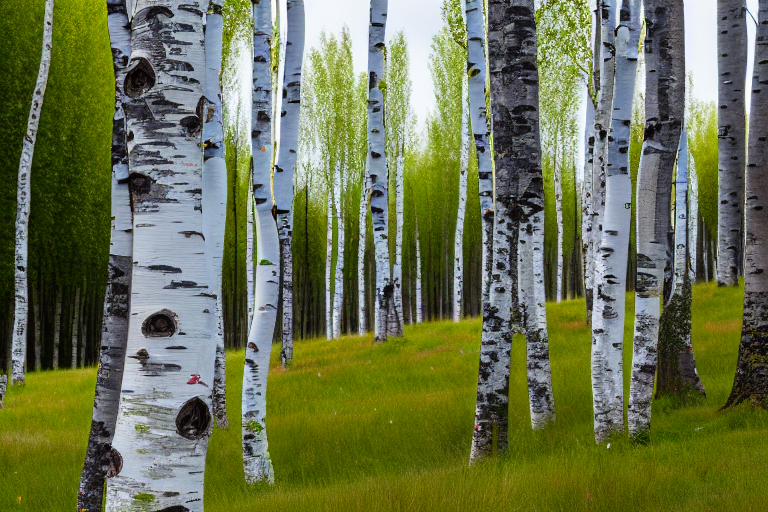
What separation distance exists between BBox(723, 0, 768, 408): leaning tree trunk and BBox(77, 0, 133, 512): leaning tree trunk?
5616 millimetres

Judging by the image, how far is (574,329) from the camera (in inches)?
513

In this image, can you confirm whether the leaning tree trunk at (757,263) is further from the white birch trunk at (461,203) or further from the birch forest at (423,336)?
the white birch trunk at (461,203)

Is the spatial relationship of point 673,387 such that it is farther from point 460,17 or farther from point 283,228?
point 460,17

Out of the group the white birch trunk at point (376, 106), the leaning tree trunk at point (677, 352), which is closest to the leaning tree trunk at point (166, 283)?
the leaning tree trunk at point (677, 352)

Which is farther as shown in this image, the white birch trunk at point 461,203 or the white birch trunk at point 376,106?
the white birch trunk at point 461,203

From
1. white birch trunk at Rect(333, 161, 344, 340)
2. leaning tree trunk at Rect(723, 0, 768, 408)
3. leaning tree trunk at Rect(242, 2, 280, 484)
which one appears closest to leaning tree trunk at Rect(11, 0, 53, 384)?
white birch trunk at Rect(333, 161, 344, 340)

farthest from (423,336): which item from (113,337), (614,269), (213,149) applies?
(113,337)

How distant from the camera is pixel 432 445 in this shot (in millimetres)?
6348

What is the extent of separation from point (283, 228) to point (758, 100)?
5766mm

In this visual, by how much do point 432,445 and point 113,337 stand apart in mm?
3817

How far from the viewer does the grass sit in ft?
12.1

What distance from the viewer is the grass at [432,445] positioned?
3703 mm

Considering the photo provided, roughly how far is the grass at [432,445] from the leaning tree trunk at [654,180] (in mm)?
532

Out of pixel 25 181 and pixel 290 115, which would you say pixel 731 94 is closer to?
pixel 290 115
